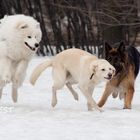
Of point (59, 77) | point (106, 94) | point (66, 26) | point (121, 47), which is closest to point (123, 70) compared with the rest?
point (121, 47)

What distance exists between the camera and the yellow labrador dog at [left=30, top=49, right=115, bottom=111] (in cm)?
695

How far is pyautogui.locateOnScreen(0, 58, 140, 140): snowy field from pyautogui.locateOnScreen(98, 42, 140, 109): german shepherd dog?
0.24 metres

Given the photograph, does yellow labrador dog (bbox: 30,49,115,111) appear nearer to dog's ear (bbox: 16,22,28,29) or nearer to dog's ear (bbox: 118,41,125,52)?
dog's ear (bbox: 118,41,125,52)

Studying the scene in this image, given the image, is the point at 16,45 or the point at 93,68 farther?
the point at 16,45

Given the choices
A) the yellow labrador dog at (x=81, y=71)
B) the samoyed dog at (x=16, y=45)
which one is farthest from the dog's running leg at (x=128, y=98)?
the samoyed dog at (x=16, y=45)

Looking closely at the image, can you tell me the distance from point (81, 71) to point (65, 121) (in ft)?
3.40

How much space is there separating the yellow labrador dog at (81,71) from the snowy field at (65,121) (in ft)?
1.06

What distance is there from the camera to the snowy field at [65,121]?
546cm

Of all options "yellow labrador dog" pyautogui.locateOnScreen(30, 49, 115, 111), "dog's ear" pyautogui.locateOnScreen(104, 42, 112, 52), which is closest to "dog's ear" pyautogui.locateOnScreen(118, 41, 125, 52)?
"dog's ear" pyautogui.locateOnScreen(104, 42, 112, 52)

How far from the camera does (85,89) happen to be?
7141 mm

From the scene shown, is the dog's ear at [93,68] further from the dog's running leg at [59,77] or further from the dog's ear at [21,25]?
the dog's ear at [21,25]

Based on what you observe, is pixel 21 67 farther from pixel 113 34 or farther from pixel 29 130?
pixel 113 34

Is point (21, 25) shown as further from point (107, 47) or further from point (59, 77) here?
point (107, 47)

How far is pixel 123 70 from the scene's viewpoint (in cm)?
739
